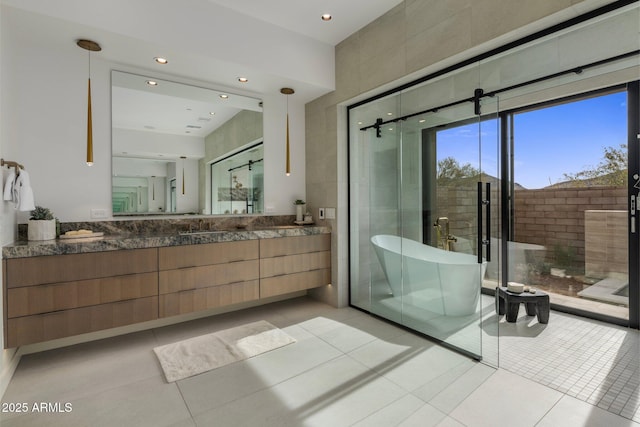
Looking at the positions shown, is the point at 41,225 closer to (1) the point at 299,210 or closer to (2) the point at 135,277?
(2) the point at 135,277

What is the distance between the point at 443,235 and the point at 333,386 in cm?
152

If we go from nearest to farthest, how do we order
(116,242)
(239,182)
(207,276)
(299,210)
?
(116,242) → (207,276) → (239,182) → (299,210)

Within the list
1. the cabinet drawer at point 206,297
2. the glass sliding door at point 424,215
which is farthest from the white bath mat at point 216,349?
the glass sliding door at point 424,215

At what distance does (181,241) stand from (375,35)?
9.02 ft

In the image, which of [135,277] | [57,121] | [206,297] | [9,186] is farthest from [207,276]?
[57,121]

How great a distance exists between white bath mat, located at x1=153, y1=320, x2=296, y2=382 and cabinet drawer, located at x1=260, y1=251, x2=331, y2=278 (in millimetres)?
572

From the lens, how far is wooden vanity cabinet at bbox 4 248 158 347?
2129 millimetres

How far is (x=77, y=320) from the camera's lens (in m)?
2.33

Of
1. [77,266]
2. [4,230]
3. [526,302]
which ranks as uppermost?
[4,230]

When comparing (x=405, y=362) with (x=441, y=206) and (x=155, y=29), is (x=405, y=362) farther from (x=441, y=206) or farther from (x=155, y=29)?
(x=155, y=29)

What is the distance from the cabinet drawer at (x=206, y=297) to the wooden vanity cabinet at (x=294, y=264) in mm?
158

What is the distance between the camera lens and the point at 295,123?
4.07 m

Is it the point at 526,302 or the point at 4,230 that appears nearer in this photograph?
the point at 4,230

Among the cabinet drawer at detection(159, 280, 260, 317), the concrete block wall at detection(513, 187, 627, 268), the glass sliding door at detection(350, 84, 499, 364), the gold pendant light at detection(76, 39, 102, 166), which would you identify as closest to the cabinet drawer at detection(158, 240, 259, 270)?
the cabinet drawer at detection(159, 280, 260, 317)
